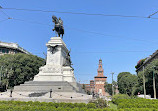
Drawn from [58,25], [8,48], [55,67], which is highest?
[8,48]

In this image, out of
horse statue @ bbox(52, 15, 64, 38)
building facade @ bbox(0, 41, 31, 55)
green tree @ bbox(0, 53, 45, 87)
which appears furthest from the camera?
building facade @ bbox(0, 41, 31, 55)

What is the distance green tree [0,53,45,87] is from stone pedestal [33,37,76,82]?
18.2 metres

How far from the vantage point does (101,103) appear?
1125 cm

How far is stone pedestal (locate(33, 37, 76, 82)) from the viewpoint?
19484mm

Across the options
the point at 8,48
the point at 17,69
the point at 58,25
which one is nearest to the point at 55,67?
the point at 58,25

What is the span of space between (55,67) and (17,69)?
23268 millimetres

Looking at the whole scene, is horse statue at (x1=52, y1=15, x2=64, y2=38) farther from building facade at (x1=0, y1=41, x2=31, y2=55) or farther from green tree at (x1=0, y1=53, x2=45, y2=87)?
building facade at (x1=0, y1=41, x2=31, y2=55)

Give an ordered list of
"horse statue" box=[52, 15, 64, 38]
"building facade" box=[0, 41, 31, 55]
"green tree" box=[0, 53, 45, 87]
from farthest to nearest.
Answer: "building facade" box=[0, 41, 31, 55] → "green tree" box=[0, 53, 45, 87] → "horse statue" box=[52, 15, 64, 38]

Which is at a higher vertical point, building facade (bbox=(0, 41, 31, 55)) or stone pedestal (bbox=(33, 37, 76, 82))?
building facade (bbox=(0, 41, 31, 55))

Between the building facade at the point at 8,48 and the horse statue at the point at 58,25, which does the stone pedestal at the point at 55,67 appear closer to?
the horse statue at the point at 58,25

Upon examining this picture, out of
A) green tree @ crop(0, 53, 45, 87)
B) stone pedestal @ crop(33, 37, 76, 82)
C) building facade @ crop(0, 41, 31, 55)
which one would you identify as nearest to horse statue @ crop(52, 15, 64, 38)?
stone pedestal @ crop(33, 37, 76, 82)

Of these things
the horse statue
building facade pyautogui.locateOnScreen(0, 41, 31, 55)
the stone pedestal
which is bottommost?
the stone pedestal

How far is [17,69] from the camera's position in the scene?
3884cm

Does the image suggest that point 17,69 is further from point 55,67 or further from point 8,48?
point 8,48
